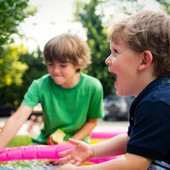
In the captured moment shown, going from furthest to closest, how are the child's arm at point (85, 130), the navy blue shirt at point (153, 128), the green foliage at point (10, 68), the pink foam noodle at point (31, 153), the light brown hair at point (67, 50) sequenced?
the green foliage at point (10, 68) → the child's arm at point (85, 130) → the light brown hair at point (67, 50) → the pink foam noodle at point (31, 153) → the navy blue shirt at point (153, 128)

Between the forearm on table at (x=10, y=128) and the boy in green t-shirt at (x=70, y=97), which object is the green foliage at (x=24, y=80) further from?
the forearm on table at (x=10, y=128)

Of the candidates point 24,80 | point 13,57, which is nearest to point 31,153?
point 13,57

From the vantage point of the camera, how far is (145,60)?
1.43 meters

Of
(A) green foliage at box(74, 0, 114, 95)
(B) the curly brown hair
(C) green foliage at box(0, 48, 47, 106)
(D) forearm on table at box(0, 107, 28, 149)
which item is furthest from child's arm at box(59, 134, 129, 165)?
(C) green foliage at box(0, 48, 47, 106)

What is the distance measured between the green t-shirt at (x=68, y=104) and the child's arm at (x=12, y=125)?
276mm

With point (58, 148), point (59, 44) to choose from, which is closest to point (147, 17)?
point (58, 148)

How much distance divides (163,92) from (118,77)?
0.78ft

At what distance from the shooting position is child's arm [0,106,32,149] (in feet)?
7.70

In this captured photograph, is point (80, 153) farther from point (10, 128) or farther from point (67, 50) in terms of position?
point (67, 50)

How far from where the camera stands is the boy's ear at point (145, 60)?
4.65ft

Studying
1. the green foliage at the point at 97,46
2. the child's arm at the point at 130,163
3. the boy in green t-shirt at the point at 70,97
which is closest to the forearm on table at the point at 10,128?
the boy in green t-shirt at the point at 70,97

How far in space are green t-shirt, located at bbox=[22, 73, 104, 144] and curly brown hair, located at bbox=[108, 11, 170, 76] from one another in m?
1.42

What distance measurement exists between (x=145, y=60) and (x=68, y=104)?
1.53 metres

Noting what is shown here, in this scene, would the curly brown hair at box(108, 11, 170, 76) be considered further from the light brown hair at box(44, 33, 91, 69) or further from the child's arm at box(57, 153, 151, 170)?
the light brown hair at box(44, 33, 91, 69)
